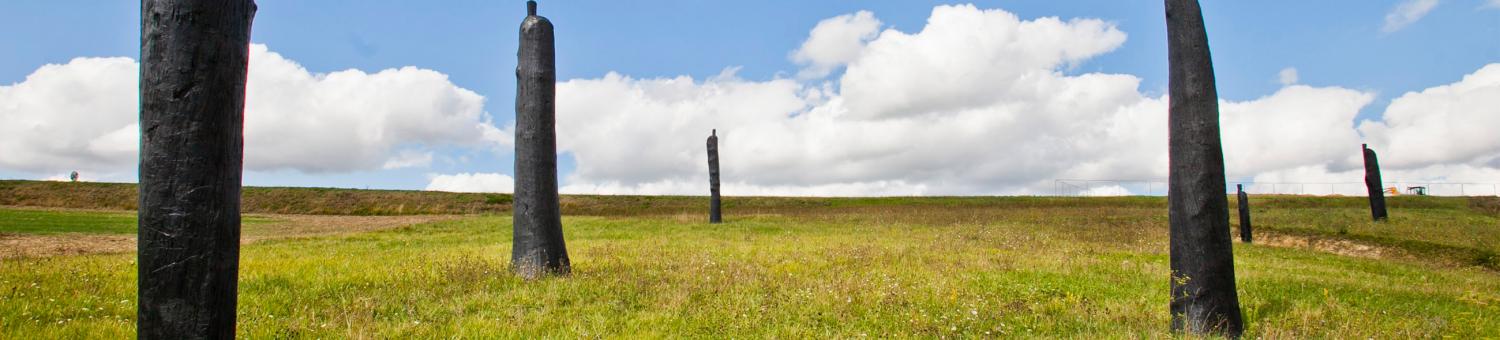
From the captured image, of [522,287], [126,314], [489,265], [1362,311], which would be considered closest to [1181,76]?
[1362,311]

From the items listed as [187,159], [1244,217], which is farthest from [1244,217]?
[187,159]

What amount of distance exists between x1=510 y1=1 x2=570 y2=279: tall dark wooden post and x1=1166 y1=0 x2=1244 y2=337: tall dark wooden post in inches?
319

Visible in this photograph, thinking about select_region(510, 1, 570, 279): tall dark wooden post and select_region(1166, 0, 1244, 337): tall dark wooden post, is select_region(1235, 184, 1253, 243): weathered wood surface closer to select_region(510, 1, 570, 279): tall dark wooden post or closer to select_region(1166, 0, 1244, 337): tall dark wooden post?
select_region(1166, 0, 1244, 337): tall dark wooden post

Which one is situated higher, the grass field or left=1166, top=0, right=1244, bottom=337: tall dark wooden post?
left=1166, top=0, right=1244, bottom=337: tall dark wooden post

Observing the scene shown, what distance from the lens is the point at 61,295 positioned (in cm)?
816

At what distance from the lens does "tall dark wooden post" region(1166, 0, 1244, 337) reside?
6910 millimetres

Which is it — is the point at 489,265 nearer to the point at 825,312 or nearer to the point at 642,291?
the point at 642,291

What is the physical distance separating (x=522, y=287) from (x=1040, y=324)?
20.7 feet

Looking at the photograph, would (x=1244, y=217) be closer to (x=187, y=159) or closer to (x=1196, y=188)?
(x=1196, y=188)

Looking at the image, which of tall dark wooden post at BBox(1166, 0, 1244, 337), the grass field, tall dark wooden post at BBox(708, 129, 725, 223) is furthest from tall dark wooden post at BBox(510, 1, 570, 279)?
tall dark wooden post at BBox(708, 129, 725, 223)

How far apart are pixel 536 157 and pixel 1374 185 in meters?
35.9

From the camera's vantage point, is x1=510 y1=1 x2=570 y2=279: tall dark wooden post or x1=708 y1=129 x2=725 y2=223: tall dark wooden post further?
x1=708 y1=129 x2=725 y2=223: tall dark wooden post

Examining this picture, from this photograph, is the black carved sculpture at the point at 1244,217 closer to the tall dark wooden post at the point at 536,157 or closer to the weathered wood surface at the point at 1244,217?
the weathered wood surface at the point at 1244,217

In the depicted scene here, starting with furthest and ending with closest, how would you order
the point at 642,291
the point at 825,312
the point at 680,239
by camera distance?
the point at 680,239 → the point at 642,291 → the point at 825,312
